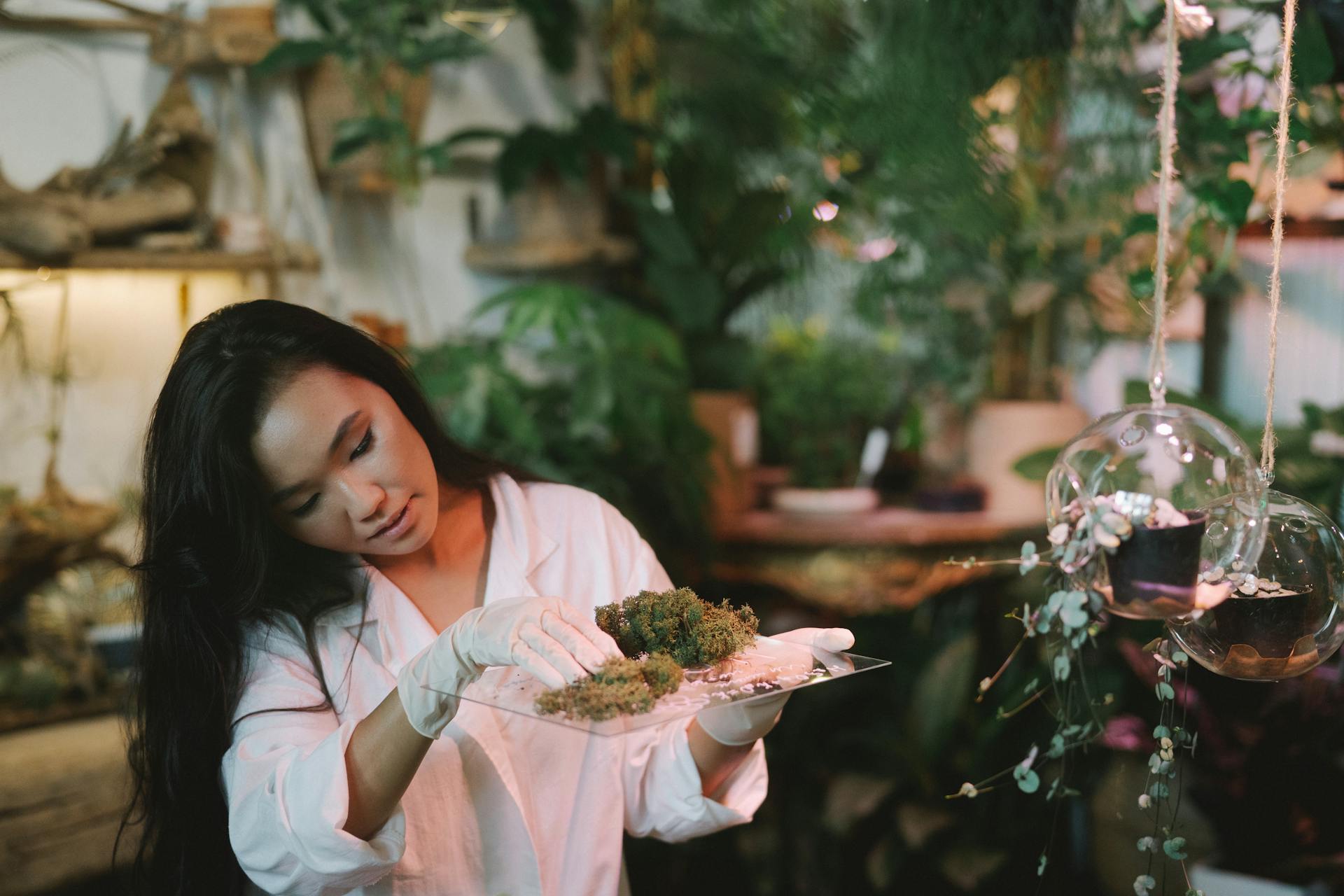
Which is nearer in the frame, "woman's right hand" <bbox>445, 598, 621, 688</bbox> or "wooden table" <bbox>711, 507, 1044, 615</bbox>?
"woman's right hand" <bbox>445, 598, 621, 688</bbox>

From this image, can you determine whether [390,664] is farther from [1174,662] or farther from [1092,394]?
[1092,394]

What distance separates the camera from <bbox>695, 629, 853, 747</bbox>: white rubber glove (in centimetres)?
105

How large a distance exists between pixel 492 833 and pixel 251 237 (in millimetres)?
1326

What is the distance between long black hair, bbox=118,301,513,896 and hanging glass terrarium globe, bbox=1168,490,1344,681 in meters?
0.89

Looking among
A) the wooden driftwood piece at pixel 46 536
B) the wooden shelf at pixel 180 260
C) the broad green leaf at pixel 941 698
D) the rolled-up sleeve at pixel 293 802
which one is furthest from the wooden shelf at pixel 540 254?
the rolled-up sleeve at pixel 293 802

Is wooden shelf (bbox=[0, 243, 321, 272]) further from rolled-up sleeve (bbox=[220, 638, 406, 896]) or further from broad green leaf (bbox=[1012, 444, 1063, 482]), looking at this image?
broad green leaf (bbox=[1012, 444, 1063, 482])

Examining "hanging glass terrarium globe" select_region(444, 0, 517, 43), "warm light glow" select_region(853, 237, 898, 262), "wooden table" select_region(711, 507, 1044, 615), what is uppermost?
"hanging glass terrarium globe" select_region(444, 0, 517, 43)

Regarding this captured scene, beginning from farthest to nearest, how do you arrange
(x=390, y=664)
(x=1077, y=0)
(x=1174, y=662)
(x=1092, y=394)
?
(x=1092, y=394)
(x=1077, y=0)
(x=390, y=664)
(x=1174, y=662)

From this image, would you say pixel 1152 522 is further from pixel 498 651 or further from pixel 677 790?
pixel 677 790

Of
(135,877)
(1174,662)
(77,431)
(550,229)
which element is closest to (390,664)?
(135,877)

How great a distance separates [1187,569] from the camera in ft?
2.46

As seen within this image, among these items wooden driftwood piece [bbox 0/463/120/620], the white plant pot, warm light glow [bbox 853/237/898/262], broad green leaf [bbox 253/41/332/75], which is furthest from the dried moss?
warm light glow [bbox 853/237/898/262]

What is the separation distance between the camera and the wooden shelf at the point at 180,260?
173 centimetres

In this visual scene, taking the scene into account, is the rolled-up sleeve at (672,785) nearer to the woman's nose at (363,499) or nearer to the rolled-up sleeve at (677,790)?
the rolled-up sleeve at (677,790)
